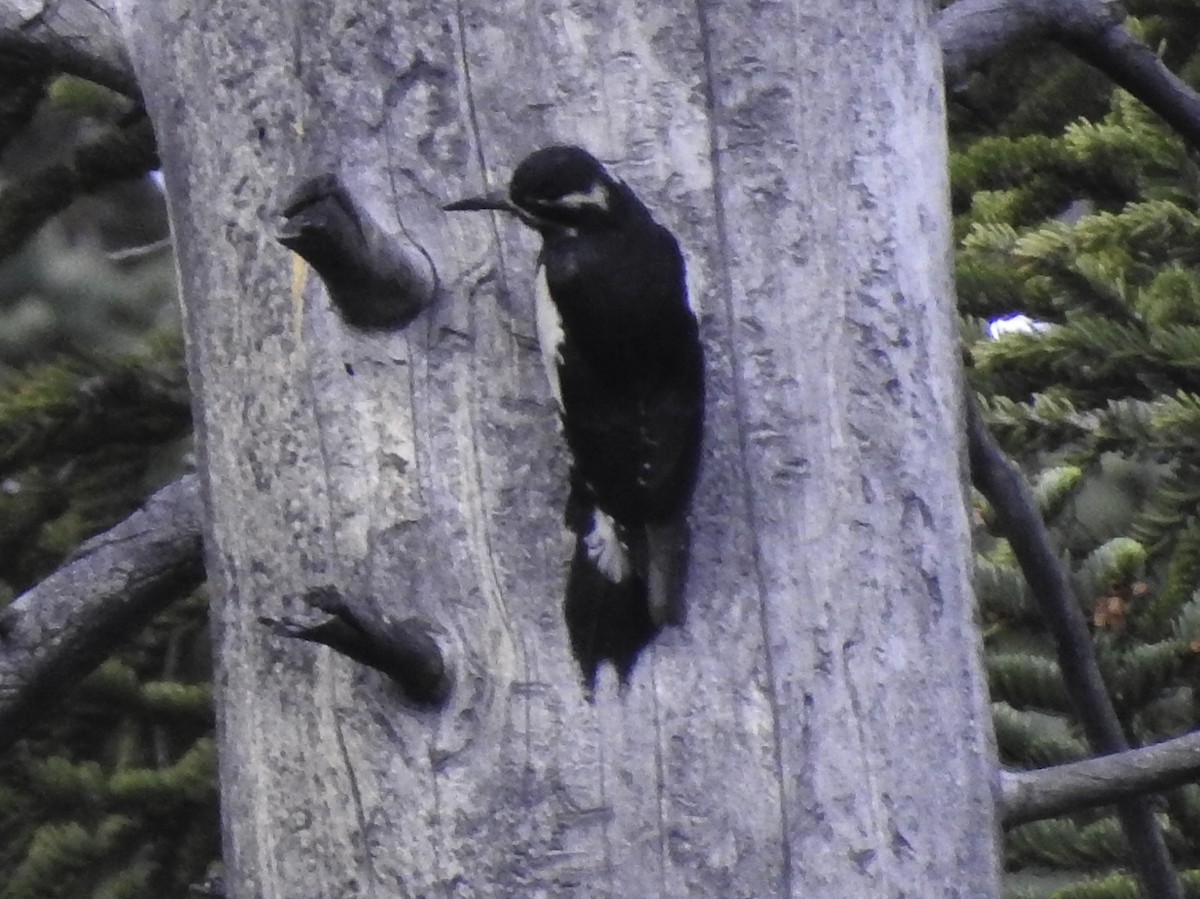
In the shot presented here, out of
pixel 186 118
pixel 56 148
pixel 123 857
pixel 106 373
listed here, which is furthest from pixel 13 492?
pixel 186 118

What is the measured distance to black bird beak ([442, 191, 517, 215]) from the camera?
4.64 ft

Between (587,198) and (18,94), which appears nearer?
(587,198)

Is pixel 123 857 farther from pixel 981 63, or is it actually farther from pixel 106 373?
pixel 981 63

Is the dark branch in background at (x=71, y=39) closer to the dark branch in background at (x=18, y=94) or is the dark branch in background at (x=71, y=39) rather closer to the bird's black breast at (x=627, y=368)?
the bird's black breast at (x=627, y=368)

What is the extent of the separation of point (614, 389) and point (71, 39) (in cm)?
84

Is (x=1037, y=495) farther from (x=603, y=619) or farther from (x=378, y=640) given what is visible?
(x=378, y=640)

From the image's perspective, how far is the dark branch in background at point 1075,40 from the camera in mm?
2068

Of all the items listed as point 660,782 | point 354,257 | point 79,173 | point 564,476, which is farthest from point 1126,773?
point 79,173

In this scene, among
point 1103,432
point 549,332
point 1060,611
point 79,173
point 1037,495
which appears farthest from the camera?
point 79,173

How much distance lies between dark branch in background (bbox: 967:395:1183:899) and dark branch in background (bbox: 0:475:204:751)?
920 millimetres

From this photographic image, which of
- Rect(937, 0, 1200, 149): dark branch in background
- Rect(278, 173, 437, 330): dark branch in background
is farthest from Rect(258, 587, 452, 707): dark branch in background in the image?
Rect(937, 0, 1200, 149): dark branch in background

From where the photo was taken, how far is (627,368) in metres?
1.43

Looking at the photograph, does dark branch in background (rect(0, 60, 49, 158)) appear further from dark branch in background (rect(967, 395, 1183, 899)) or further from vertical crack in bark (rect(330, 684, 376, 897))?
vertical crack in bark (rect(330, 684, 376, 897))

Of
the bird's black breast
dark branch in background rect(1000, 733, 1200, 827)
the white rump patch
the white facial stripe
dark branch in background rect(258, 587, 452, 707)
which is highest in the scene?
the white facial stripe
